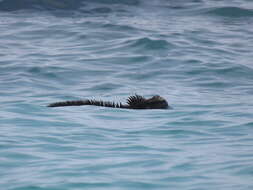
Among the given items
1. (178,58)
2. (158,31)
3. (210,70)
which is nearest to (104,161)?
(210,70)

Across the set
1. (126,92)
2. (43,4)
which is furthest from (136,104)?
(43,4)

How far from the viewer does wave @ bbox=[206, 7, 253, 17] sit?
78.5 ft

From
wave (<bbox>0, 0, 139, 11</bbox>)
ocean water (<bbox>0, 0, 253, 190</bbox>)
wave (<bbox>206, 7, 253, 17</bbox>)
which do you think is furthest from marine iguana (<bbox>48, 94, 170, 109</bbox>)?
wave (<bbox>0, 0, 139, 11</bbox>)

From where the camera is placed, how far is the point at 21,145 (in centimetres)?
845

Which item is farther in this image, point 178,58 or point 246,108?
point 178,58

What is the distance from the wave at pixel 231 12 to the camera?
78.5ft

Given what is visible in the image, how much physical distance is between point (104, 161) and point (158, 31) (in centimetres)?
1336

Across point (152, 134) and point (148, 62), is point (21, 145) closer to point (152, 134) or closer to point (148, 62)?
point (152, 134)

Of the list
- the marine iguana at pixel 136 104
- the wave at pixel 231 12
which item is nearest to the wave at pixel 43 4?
the wave at pixel 231 12

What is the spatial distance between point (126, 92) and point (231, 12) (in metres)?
12.0

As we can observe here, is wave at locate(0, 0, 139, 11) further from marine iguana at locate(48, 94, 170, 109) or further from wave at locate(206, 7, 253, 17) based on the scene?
marine iguana at locate(48, 94, 170, 109)

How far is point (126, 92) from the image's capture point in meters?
13.4

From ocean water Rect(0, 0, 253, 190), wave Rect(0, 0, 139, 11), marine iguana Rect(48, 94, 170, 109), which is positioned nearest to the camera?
ocean water Rect(0, 0, 253, 190)

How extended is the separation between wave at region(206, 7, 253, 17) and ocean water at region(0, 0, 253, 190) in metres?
0.10
